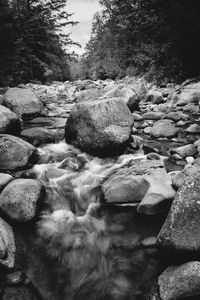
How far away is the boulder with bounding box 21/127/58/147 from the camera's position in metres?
6.32

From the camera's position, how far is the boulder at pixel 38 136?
632cm

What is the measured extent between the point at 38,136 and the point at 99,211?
306 cm

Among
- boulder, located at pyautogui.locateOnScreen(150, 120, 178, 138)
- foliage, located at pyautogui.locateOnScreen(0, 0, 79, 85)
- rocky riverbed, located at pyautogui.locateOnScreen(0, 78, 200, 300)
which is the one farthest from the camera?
foliage, located at pyautogui.locateOnScreen(0, 0, 79, 85)

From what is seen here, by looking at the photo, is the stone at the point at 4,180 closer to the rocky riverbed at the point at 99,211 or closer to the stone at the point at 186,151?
the rocky riverbed at the point at 99,211

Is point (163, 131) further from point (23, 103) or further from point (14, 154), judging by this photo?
point (23, 103)

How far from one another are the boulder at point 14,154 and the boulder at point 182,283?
10.7 feet

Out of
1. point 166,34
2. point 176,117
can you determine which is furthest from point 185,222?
point 166,34

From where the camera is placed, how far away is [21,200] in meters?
3.70

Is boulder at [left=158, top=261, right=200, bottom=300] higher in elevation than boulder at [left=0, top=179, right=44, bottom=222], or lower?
lower

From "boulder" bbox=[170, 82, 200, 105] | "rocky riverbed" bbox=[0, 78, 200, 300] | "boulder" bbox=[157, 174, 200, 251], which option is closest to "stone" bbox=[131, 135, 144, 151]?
"rocky riverbed" bbox=[0, 78, 200, 300]

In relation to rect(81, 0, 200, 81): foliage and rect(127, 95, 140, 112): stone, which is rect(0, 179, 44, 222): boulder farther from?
rect(81, 0, 200, 81): foliage

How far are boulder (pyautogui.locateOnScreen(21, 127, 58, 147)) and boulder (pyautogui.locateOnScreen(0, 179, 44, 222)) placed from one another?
2.41 m

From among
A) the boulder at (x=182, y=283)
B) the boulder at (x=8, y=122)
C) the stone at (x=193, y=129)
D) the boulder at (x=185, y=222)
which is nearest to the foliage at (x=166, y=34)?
the stone at (x=193, y=129)

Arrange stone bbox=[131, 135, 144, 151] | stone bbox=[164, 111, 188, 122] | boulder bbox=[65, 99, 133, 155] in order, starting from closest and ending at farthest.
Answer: boulder bbox=[65, 99, 133, 155]
stone bbox=[131, 135, 144, 151]
stone bbox=[164, 111, 188, 122]
